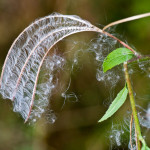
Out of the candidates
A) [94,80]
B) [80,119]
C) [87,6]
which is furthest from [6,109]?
[87,6]

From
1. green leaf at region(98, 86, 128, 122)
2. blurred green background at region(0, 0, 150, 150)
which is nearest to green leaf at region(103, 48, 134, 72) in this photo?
green leaf at region(98, 86, 128, 122)

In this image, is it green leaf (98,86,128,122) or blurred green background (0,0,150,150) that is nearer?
green leaf (98,86,128,122)

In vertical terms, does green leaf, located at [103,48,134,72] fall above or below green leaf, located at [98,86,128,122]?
above

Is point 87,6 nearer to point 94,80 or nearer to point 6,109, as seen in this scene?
point 94,80

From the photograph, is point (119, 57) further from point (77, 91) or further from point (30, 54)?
point (77, 91)

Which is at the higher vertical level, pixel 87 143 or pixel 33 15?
pixel 33 15

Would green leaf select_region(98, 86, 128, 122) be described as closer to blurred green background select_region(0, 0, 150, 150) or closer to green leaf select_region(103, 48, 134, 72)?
green leaf select_region(103, 48, 134, 72)
